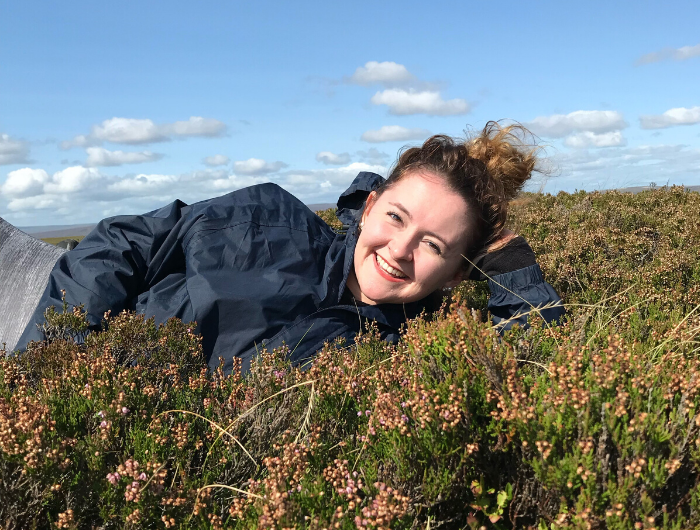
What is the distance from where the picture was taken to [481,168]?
507 cm

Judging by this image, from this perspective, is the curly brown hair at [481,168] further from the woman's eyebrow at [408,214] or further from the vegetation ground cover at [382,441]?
the vegetation ground cover at [382,441]

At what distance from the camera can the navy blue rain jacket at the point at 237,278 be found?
172 inches

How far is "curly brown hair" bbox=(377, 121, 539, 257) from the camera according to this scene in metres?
4.86

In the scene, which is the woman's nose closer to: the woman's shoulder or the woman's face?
the woman's face

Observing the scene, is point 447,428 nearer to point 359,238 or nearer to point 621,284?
point 359,238

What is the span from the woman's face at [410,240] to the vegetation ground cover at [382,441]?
1.49m

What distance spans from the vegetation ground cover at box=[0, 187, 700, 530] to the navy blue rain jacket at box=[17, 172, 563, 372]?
1.21 meters

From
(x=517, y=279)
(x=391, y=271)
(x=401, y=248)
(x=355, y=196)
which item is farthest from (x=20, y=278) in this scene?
(x=517, y=279)

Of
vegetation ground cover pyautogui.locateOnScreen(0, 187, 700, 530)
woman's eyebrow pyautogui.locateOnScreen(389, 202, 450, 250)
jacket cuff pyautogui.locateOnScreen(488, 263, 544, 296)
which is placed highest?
woman's eyebrow pyautogui.locateOnScreen(389, 202, 450, 250)

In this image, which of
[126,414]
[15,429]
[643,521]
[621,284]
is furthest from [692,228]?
[15,429]

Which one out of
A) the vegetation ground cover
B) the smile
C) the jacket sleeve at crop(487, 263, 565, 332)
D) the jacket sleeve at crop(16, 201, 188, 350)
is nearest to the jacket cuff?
the jacket sleeve at crop(487, 263, 565, 332)

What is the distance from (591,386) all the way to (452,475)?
579 mm

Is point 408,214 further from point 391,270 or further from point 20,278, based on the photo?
point 20,278

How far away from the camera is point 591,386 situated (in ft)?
6.84
